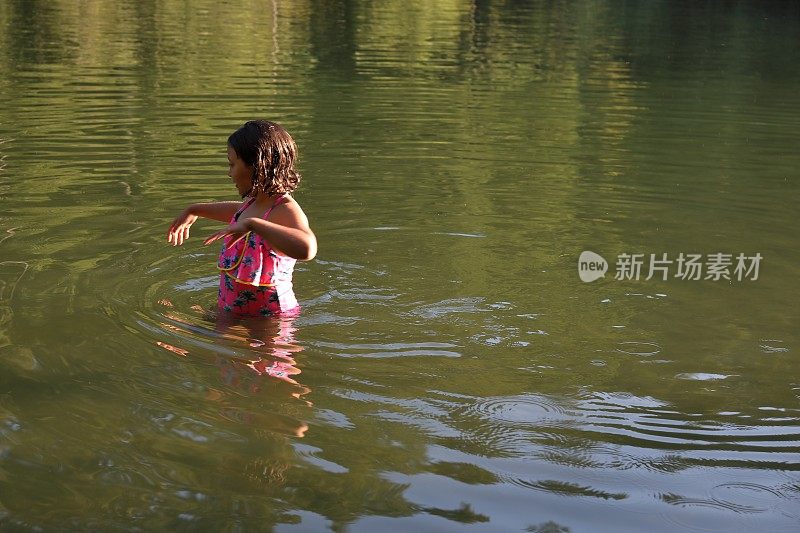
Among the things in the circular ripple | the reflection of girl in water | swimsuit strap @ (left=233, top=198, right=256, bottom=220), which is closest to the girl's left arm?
swimsuit strap @ (left=233, top=198, right=256, bottom=220)

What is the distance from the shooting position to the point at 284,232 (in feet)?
18.3

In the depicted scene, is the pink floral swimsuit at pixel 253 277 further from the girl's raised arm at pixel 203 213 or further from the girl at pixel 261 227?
the girl's raised arm at pixel 203 213

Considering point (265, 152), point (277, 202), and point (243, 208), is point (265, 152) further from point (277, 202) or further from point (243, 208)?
point (243, 208)

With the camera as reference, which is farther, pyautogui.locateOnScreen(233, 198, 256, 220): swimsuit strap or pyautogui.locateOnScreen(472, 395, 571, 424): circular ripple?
pyautogui.locateOnScreen(233, 198, 256, 220): swimsuit strap

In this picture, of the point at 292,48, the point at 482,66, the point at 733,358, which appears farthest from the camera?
the point at 292,48

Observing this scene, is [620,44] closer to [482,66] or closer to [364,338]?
[482,66]

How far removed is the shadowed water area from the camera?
425 centimetres

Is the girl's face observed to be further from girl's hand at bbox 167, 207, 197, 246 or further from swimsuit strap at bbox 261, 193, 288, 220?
girl's hand at bbox 167, 207, 197, 246

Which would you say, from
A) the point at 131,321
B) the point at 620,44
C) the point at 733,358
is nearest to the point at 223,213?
the point at 131,321

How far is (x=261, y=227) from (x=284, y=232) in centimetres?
13

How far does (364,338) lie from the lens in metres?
6.00

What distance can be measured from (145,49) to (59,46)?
1668 mm

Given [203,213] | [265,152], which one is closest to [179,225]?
[203,213]

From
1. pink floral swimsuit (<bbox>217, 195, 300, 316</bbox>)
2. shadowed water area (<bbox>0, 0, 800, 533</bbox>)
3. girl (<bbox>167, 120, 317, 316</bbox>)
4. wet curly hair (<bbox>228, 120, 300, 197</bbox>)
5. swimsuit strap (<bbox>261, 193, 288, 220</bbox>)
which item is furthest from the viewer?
pink floral swimsuit (<bbox>217, 195, 300, 316</bbox>)
